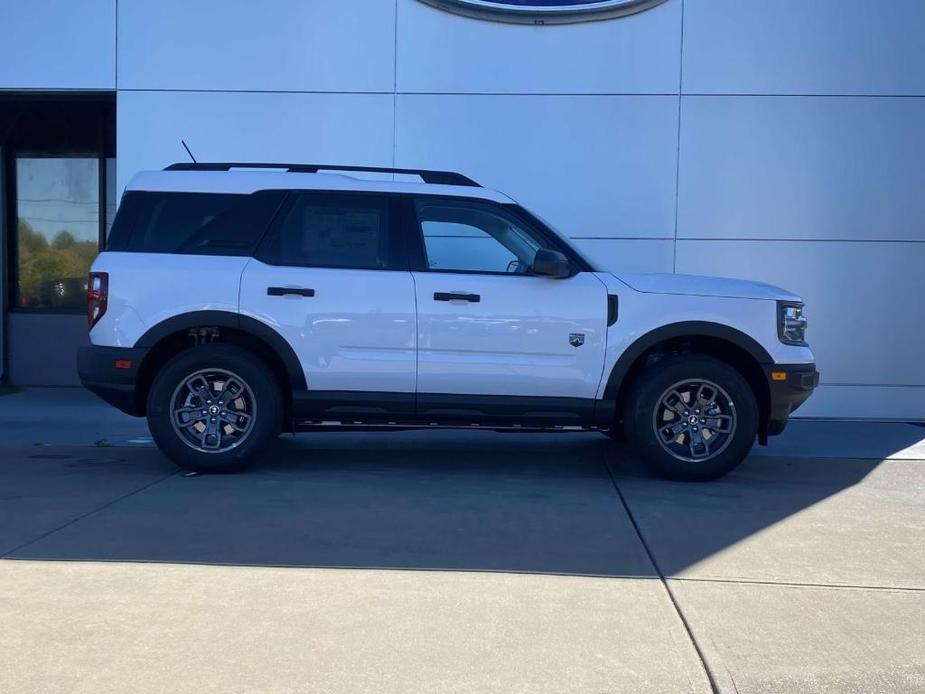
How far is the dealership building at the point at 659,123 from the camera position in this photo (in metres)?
10.2

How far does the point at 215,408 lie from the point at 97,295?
1.15 meters

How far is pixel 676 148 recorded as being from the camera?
405 inches

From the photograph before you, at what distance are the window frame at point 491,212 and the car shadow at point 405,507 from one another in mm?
1525

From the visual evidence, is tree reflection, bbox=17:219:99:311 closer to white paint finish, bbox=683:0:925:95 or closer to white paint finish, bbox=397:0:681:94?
white paint finish, bbox=397:0:681:94

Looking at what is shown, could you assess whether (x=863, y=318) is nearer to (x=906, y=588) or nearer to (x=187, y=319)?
(x=906, y=588)

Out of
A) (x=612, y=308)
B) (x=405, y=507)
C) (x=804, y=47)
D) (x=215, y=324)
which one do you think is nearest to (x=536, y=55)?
(x=804, y=47)

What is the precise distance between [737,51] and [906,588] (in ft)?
23.5

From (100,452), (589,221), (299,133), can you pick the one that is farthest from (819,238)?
(100,452)

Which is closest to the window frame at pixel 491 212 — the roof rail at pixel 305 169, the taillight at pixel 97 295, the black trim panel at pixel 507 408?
the roof rail at pixel 305 169

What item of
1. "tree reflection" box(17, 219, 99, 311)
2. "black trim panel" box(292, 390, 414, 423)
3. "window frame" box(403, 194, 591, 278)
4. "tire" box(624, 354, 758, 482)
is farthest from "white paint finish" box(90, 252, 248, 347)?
"tree reflection" box(17, 219, 99, 311)

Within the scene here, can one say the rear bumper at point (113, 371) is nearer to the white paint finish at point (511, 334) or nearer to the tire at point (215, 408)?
the tire at point (215, 408)

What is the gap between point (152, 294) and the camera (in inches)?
264

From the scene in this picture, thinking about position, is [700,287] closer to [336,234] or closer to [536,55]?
[336,234]

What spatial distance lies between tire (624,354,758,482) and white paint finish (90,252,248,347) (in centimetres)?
301
